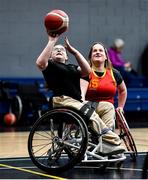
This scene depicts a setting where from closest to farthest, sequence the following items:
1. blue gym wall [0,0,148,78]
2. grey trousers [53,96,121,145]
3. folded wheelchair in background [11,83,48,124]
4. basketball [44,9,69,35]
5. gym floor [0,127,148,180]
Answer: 1. gym floor [0,127,148,180]
2. basketball [44,9,69,35]
3. grey trousers [53,96,121,145]
4. folded wheelchair in background [11,83,48,124]
5. blue gym wall [0,0,148,78]

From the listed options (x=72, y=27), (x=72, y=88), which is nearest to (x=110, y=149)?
(x=72, y=88)

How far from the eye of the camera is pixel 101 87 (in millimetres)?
7250

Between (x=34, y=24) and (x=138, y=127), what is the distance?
388cm

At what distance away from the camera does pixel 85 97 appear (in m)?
7.29

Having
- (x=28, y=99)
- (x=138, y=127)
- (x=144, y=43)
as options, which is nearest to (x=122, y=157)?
(x=138, y=127)

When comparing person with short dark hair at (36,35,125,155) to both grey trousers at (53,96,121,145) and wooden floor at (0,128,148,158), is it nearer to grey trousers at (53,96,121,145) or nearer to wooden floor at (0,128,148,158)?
grey trousers at (53,96,121,145)

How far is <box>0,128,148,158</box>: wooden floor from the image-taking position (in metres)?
8.82

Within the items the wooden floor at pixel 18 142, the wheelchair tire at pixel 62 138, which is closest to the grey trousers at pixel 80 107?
the wheelchair tire at pixel 62 138

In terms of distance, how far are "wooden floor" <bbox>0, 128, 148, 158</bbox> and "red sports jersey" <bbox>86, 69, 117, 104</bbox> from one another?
5.28ft

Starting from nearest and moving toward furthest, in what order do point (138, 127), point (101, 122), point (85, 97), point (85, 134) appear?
point (85, 134), point (101, 122), point (85, 97), point (138, 127)

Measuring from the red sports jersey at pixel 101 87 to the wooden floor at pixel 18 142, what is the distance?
1609 millimetres

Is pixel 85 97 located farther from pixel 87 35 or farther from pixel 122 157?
pixel 87 35

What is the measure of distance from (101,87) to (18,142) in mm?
3381

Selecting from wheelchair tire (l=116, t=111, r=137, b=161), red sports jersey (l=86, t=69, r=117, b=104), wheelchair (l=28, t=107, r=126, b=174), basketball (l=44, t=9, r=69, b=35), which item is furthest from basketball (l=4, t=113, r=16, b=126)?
basketball (l=44, t=9, r=69, b=35)
